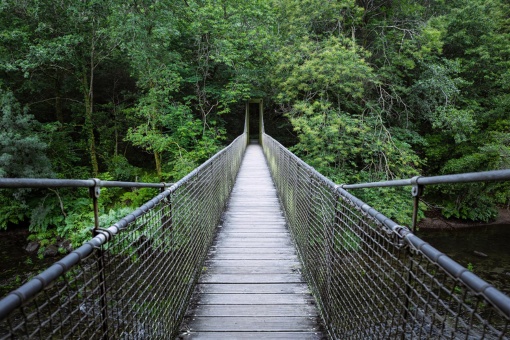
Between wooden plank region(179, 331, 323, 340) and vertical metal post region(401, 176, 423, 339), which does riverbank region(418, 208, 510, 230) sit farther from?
vertical metal post region(401, 176, 423, 339)

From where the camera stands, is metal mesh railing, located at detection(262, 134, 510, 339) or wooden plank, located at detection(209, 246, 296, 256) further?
wooden plank, located at detection(209, 246, 296, 256)

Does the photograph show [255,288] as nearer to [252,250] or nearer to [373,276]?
[252,250]

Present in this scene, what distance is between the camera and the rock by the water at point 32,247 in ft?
34.7

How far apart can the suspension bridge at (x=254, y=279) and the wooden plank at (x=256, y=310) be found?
0.5 inches

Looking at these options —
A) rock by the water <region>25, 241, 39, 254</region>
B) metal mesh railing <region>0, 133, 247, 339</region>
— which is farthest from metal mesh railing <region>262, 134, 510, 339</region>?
rock by the water <region>25, 241, 39, 254</region>

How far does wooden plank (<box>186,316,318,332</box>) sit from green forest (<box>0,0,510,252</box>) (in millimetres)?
7581

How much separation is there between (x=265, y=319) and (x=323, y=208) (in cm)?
101

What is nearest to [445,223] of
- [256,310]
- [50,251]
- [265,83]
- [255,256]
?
[265,83]

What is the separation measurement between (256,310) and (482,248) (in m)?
11.8

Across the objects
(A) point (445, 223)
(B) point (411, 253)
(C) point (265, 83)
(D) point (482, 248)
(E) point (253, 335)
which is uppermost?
(C) point (265, 83)

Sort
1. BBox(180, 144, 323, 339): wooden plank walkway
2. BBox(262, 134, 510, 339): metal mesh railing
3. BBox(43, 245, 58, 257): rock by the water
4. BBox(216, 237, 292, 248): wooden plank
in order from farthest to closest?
BBox(43, 245, 58, 257): rock by the water < BBox(216, 237, 292, 248): wooden plank < BBox(180, 144, 323, 339): wooden plank walkway < BBox(262, 134, 510, 339): metal mesh railing

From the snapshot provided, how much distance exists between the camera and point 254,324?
8.17 ft

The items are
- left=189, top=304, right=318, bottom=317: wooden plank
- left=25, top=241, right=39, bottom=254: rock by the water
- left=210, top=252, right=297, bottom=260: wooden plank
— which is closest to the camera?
left=189, top=304, right=318, bottom=317: wooden plank

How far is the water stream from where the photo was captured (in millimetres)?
9383
